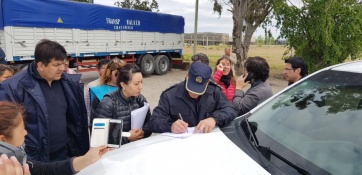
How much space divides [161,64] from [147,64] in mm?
921

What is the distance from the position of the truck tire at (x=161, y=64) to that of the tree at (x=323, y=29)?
5772 mm

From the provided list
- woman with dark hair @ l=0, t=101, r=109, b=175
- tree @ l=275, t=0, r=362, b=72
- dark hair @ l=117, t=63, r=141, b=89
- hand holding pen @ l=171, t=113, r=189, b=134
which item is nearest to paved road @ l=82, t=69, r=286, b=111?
tree @ l=275, t=0, r=362, b=72

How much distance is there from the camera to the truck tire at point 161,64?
49.1 ft

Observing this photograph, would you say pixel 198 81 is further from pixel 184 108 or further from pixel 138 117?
pixel 138 117

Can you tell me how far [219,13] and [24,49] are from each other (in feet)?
33.5

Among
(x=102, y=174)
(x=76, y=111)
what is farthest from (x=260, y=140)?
(x=76, y=111)

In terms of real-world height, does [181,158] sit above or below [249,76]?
below

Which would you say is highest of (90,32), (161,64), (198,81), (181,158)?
(90,32)

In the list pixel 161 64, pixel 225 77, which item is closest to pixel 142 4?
pixel 161 64

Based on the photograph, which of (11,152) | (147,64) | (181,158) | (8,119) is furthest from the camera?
(147,64)

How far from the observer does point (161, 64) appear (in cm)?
1538

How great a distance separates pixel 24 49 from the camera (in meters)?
9.88

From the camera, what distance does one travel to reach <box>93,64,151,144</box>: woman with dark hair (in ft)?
8.50

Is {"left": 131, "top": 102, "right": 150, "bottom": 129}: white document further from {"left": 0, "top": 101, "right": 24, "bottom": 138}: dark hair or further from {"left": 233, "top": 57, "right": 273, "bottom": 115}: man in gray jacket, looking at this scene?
{"left": 0, "top": 101, "right": 24, "bottom": 138}: dark hair
